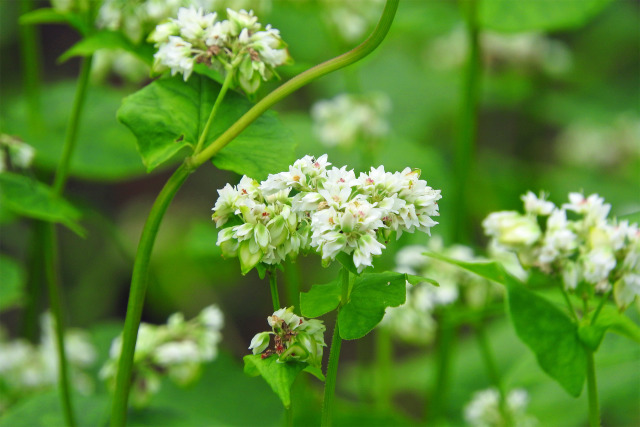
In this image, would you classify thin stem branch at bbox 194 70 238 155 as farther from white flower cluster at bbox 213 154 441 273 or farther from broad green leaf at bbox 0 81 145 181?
broad green leaf at bbox 0 81 145 181

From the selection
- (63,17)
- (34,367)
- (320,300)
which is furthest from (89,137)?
(320,300)

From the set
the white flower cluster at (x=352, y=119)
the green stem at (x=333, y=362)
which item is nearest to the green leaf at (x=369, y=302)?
the green stem at (x=333, y=362)

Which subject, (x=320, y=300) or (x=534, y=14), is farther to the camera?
(x=534, y=14)

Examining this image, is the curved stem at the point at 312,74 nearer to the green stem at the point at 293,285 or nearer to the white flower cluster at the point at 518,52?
the green stem at the point at 293,285

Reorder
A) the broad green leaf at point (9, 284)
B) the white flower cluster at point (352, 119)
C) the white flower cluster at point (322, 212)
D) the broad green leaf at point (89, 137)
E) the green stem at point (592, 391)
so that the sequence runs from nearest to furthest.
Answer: the white flower cluster at point (322, 212), the green stem at point (592, 391), the broad green leaf at point (9, 284), the broad green leaf at point (89, 137), the white flower cluster at point (352, 119)

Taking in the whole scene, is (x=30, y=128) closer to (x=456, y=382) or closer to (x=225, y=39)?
(x=225, y=39)

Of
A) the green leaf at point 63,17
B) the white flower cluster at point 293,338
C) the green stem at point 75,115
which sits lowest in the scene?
the white flower cluster at point 293,338

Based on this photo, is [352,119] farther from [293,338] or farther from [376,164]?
[293,338]

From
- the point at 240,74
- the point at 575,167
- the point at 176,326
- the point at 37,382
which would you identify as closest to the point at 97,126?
the point at 37,382
